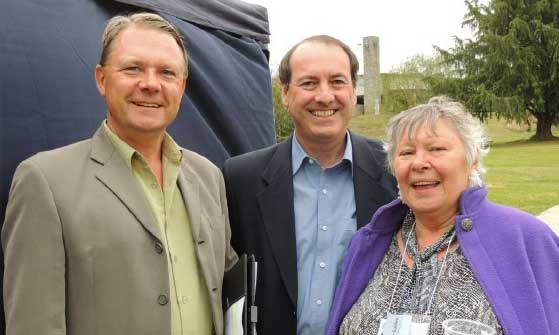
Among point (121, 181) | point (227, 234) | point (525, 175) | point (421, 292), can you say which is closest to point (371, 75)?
point (525, 175)

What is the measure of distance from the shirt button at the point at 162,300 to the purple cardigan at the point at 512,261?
2.60ft

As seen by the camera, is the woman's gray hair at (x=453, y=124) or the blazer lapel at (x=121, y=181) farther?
the woman's gray hair at (x=453, y=124)

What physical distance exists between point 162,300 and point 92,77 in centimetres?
123

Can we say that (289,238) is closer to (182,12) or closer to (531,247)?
(531,247)

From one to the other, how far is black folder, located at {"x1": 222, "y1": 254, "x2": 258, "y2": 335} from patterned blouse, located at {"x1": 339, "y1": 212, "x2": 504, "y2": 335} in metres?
0.40

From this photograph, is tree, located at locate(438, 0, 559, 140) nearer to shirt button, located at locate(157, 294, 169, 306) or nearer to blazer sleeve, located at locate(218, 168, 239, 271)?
blazer sleeve, located at locate(218, 168, 239, 271)

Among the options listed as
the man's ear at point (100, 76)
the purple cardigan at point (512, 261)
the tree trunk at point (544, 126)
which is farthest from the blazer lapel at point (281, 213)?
the tree trunk at point (544, 126)

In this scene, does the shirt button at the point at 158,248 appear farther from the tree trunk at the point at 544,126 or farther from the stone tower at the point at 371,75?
the stone tower at the point at 371,75

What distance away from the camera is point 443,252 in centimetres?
233

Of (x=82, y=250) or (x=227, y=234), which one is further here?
(x=227, y=234)

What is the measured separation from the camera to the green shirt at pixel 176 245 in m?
2.13

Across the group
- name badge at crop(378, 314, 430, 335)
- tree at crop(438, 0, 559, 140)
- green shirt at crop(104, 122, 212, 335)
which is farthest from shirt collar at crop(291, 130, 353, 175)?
tree at crop(438, 0, 559, 140)

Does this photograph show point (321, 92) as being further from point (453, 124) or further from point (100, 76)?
point (100, 76)

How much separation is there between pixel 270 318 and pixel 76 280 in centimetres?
105
